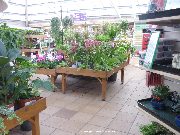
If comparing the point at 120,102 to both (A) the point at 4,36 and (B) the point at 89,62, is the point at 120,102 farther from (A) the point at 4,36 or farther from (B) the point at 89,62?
(A) the point at 4,36

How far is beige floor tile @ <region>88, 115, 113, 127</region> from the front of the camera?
345cm

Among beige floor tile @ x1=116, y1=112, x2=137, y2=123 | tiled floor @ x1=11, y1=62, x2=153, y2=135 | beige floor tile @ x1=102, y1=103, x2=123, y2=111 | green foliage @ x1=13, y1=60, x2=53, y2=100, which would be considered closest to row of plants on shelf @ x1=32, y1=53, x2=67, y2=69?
tiled floor @ x1=11, y1=62, x2=153, y2=135

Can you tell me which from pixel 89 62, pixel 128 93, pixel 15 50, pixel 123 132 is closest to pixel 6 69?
pixel 15 50

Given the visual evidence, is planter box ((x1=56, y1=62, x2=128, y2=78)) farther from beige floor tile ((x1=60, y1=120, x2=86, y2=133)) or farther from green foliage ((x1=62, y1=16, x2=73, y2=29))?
green foliage ((x1=62, y1=16, x2=73, y2=29))

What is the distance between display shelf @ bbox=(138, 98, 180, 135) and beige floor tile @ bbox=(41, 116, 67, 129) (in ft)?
5.24

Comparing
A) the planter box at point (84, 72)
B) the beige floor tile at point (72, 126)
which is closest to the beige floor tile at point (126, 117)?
the beige floor tile at point (72, 126)

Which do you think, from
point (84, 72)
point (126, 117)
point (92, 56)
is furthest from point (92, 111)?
point (92, 56)

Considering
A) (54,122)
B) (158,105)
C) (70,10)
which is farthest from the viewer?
(70,10)

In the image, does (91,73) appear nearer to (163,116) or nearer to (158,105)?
(158,105)

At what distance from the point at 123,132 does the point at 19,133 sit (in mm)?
1477

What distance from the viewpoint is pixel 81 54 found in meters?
4.96

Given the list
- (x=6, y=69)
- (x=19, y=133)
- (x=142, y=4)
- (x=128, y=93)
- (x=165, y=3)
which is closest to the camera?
(x=165, y=3)

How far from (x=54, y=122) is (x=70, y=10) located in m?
16.9

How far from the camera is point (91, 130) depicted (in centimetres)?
324
